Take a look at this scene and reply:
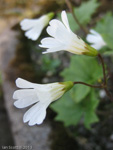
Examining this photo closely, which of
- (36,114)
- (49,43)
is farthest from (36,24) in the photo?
(36,114)

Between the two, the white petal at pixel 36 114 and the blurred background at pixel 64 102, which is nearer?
the white petal at pixel 36 114

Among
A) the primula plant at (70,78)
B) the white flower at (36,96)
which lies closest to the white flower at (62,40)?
the primula plant at (70,78)

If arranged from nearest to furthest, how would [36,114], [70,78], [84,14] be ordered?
[36,114], [70,78], [84,14]

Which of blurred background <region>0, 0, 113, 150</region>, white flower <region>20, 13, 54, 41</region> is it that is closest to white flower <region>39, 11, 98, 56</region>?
blurred background <region>0, 0, 113, 150</region>

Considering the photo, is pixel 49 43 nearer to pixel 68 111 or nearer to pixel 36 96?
pixel 36 96

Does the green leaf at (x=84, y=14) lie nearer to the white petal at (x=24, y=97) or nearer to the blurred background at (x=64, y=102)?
the blurred background at (x=64, y=102)

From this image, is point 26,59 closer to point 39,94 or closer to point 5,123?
point 5,123

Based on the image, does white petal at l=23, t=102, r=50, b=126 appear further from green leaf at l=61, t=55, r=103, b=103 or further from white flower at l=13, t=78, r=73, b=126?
green leaf at l=61, t=55, r=103, b=103
